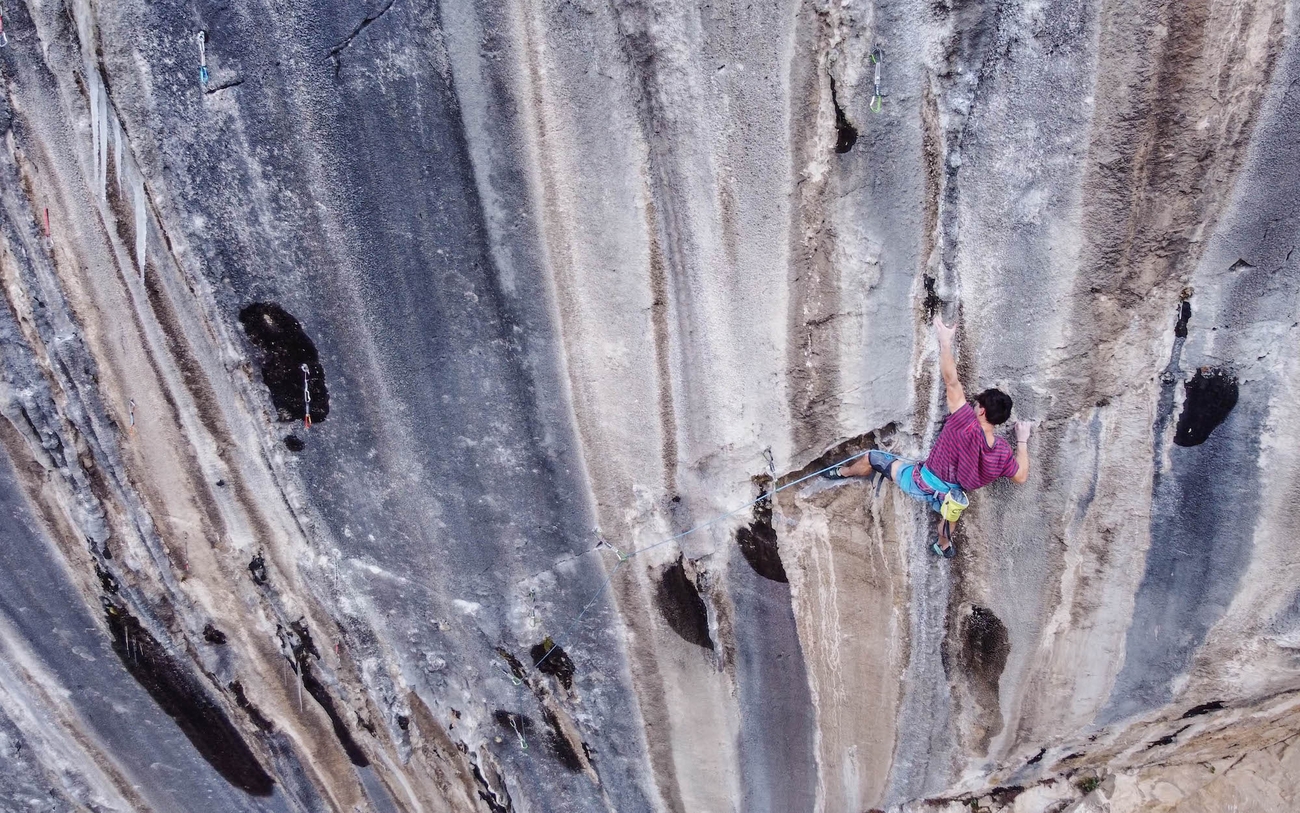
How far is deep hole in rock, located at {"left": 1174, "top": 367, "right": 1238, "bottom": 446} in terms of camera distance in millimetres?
2771

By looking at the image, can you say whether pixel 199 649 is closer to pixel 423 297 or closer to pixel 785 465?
pixel 423 297

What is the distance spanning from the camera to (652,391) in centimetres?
311

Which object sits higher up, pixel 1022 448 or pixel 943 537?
pixel 1022 448

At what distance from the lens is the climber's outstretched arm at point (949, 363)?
2.85 meters

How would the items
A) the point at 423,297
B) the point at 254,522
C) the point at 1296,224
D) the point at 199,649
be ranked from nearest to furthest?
the point at 1296,224, the point at 423,297, the point at 254,522, the point at 199,649

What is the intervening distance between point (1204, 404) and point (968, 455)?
89cm


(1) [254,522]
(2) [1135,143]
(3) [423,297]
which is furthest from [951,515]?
(1) [254,522]

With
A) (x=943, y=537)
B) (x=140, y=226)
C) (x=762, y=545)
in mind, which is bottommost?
(x=943, y=537)

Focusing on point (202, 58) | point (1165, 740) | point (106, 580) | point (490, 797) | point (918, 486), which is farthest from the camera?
point (490, 797)

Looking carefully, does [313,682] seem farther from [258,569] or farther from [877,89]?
[877,89]

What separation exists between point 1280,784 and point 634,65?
4.65m

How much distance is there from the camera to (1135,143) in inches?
95.0

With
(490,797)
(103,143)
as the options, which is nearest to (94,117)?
(103,143)

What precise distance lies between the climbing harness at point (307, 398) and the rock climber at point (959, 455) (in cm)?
243
